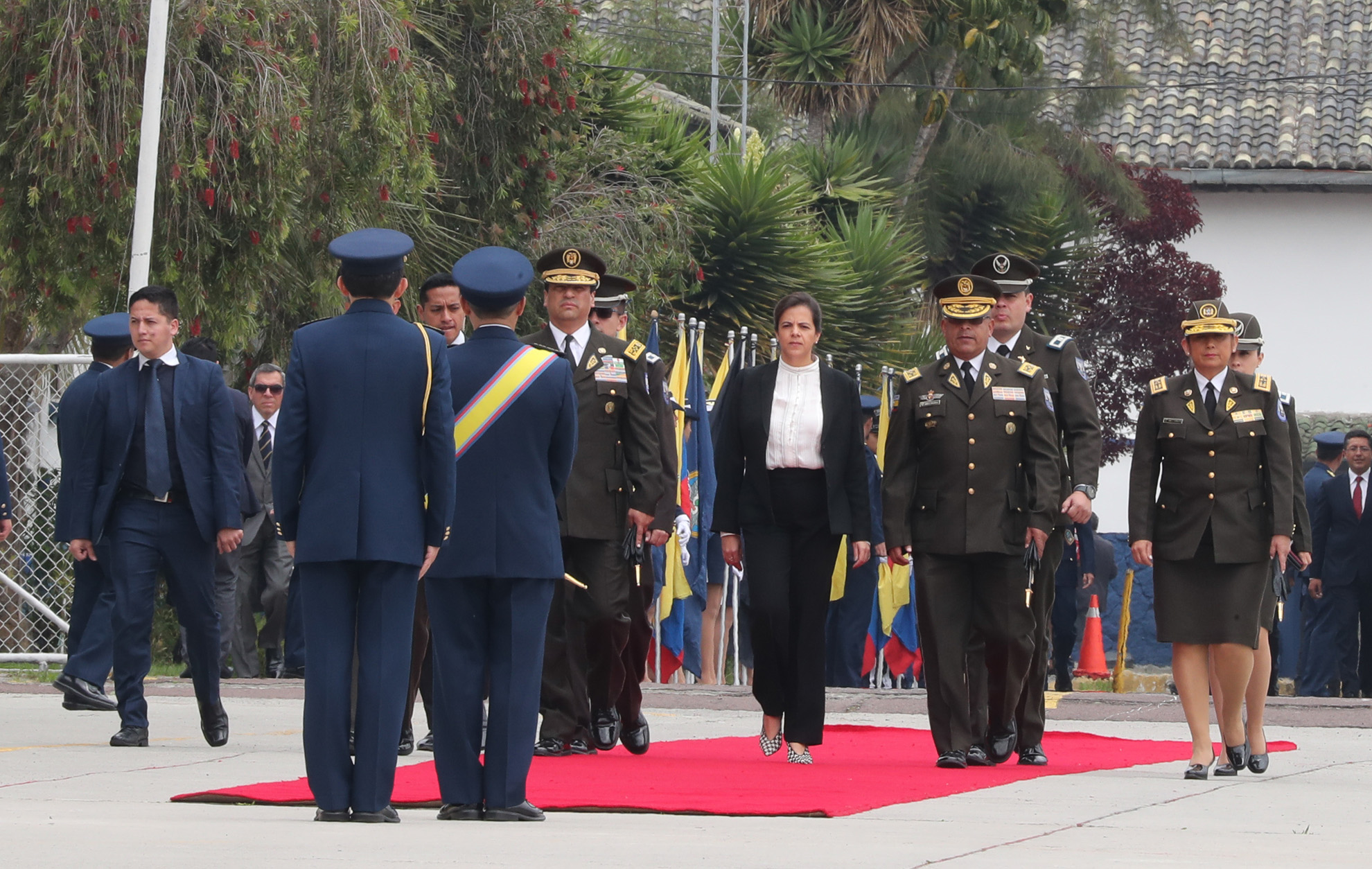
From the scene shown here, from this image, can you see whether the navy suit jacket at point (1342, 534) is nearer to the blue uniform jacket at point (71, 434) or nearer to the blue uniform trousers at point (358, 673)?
the blue uniform jacket at point (71, 434)

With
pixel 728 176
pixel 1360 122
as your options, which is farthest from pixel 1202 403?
pixel 1360 122

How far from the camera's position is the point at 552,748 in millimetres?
9102

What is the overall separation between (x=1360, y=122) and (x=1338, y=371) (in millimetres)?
4178

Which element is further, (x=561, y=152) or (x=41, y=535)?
(x=561, y=152)

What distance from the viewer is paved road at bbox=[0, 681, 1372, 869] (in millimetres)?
5746

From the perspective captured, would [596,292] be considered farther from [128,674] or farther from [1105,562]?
[1105,562]

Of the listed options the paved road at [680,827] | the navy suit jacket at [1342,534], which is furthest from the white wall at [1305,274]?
the paved road at [680,827]

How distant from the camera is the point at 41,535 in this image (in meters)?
13.8

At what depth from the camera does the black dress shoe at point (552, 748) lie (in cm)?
908

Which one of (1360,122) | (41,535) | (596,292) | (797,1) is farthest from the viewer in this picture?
(1360,122)

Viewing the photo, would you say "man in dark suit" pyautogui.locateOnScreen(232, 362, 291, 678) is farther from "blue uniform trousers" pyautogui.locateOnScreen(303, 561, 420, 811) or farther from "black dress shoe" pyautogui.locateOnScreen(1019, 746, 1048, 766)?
"blue uniform trousers" pyautogui.locateOnScreen(303, 561, 420, 811)

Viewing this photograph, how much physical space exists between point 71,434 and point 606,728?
3243 mm

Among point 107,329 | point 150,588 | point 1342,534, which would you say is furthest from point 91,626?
point 1342,534

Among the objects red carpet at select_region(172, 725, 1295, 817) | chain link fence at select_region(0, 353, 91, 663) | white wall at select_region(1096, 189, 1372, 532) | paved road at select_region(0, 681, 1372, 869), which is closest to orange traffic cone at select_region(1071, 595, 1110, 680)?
red carpet at select_region(172, 725, 1295, 817)
